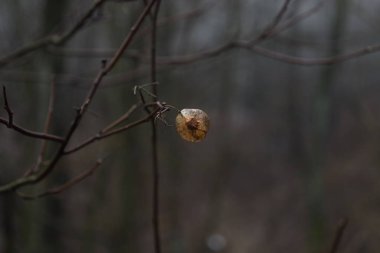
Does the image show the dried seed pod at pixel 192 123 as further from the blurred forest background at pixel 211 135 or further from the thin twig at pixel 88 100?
the blurred forest background at pixel 211 135

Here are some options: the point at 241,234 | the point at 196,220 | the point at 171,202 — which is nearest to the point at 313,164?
the point at 171,202

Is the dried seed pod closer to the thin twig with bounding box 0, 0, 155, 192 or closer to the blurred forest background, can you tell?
the thin twig with bounding box 0, 0, 155, 192

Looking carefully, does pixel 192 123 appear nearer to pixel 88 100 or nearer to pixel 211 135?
pixel 88 100

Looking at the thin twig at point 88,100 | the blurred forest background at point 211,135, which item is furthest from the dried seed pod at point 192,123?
the blurred forest background at point 211,135

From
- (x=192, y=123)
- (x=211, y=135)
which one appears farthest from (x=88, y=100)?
(x=211, y=135)

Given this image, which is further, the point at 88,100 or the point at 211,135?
the point at 211,135

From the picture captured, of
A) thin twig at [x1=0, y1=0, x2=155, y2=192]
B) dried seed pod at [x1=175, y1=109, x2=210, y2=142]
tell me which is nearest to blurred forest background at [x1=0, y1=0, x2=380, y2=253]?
thin twig at [x1=0, y1=0, x2=155, y2=192]
